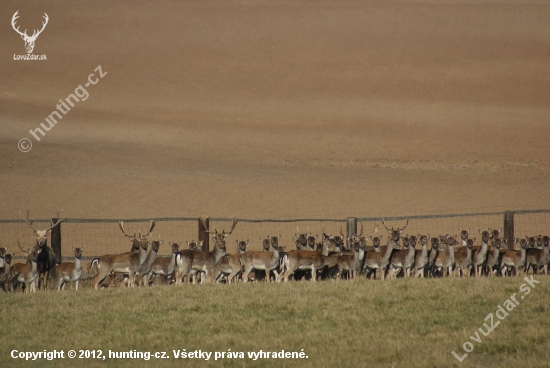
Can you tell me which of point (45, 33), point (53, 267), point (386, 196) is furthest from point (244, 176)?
point (45, 33)

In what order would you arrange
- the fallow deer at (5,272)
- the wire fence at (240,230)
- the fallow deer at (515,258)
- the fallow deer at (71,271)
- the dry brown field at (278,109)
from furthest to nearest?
the dry brown field at (278,109) < the wire fence at (240,230) < the fallow deer at (515,258) < the fallow deer at (71,271) < the fallow deer at (5,272)

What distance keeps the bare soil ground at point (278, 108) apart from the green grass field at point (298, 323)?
1734cm

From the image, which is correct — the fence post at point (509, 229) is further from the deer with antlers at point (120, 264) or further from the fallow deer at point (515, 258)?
the deer with antlers at point (120, 264)

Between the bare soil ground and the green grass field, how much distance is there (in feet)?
56.9

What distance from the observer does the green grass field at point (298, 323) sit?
10.1 metres

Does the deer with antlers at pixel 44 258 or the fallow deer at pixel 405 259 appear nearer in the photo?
the deer with antlers at pixel 44 258

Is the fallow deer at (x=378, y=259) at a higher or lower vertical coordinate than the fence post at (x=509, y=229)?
lower

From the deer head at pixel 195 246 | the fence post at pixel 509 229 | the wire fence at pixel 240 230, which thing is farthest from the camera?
the wire fence at pixel 240 230

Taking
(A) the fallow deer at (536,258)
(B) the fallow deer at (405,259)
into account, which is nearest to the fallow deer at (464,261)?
(B) the fallow deer at (405,259)

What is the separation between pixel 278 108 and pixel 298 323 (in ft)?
182

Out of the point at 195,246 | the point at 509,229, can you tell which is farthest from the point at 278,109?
the point at 195,246

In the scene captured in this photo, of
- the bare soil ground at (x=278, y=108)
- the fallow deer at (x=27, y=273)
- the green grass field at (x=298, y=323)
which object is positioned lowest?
the green grass field at (x=298, y=323)

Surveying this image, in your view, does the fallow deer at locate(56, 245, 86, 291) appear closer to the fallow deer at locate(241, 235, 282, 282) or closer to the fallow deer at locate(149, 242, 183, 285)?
the fallow deer at locate(149, 242, 183, 285)

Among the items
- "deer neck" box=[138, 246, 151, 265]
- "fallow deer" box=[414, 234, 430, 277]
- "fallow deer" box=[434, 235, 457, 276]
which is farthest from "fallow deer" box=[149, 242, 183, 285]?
"fallow deer" box=[434, 235, 457, 276]
